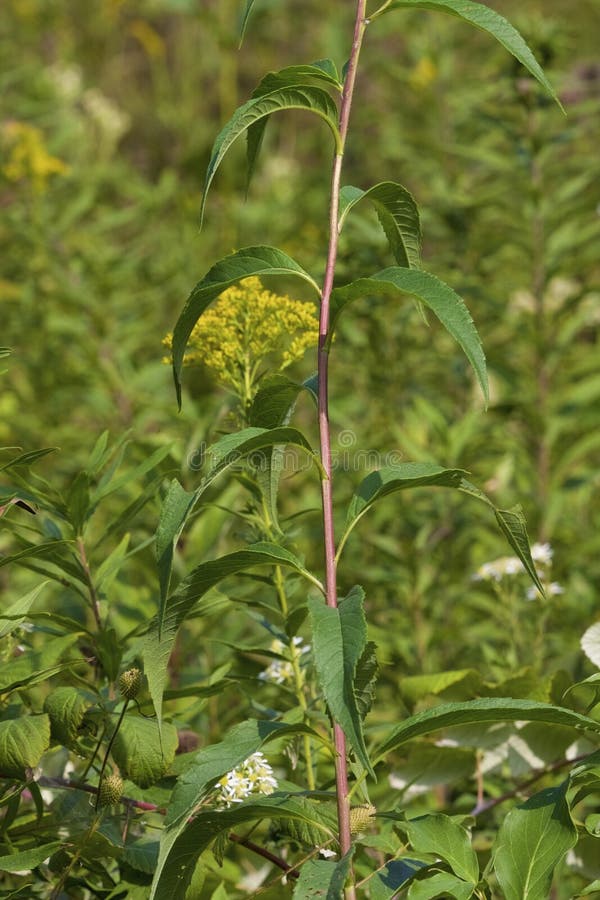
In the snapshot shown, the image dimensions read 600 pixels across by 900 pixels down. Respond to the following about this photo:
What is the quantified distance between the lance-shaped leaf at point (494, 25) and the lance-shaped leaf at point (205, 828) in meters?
0.54

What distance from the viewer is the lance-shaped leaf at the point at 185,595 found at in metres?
0.76

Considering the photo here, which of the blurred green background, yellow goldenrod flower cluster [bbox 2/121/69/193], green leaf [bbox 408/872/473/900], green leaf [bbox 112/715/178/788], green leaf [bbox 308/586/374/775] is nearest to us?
green leaf [bbox 308/586/374/775]

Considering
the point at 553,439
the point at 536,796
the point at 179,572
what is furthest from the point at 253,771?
the point at 553,439

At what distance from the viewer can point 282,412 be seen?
2.87 ft

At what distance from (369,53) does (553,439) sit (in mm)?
2021

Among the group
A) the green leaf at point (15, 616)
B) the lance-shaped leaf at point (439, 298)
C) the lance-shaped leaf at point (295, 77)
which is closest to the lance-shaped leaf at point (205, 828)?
the green leaf at point (15, 616)

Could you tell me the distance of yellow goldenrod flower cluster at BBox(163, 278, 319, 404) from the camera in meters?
1.03

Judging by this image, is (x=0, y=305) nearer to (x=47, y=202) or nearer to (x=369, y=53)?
(x=47, y=202)

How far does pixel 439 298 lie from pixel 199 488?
0.20 metres

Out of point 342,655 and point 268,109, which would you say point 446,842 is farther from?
point 268,109

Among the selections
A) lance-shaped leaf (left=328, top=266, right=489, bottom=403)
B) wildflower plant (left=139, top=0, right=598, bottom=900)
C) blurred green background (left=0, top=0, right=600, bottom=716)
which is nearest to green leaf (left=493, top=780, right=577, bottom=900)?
wildflower plant (left=139, top=0, right=598, bottom=900)

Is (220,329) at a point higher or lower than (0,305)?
higher

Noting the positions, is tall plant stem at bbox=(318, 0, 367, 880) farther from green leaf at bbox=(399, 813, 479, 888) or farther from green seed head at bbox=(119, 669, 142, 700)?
green seed head at bbox=(119, 669, 142, 700)

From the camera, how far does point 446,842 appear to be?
2.79 feet
